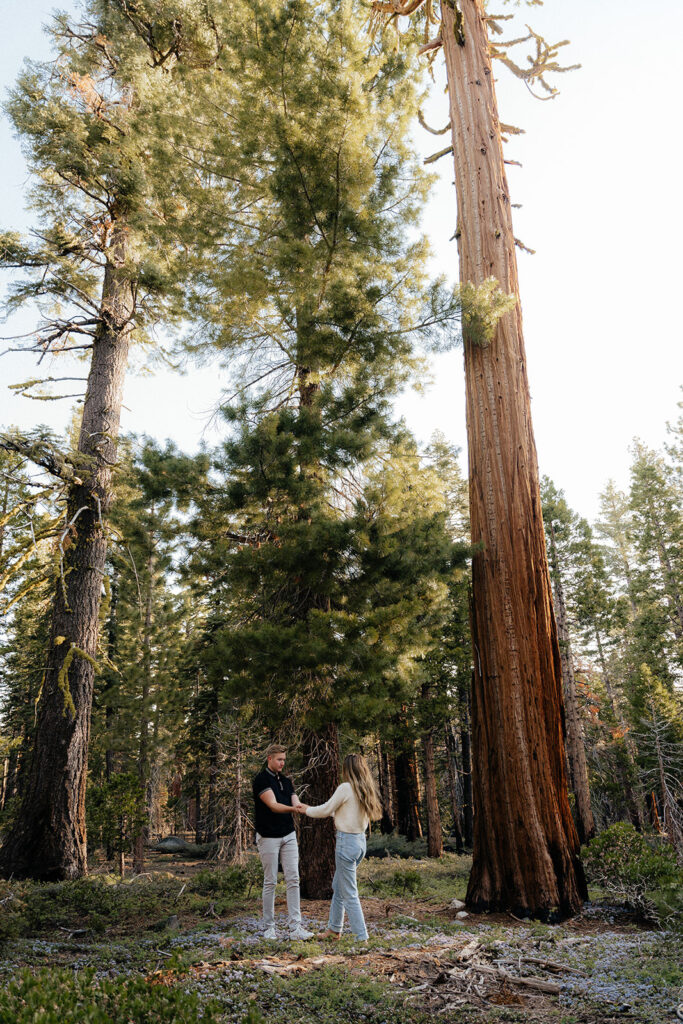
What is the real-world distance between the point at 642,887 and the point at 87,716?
24.0ft

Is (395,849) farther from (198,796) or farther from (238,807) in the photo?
(198,796)

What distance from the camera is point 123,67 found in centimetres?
966

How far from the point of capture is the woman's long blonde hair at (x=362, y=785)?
5023mm

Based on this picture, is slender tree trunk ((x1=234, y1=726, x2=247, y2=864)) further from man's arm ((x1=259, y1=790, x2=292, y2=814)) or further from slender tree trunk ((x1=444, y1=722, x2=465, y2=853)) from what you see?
slender tree trunk ((x1=444, y1=722, x2=465, y2=853))

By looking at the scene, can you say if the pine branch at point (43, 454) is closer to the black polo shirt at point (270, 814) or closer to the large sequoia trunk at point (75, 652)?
the large sequoia trunk at point (75, 652)

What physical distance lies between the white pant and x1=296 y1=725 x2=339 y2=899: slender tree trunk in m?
2.15

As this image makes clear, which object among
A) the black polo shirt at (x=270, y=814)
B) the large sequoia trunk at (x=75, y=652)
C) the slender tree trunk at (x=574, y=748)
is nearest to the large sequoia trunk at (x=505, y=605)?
the black polo shirt at (x=270, y=814)

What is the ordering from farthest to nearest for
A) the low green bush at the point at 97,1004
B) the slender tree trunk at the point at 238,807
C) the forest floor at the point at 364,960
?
the slender tree trunk at the point at 238,807
the forest floor at the point at 364,960
the low green bush at the point at 97,1004

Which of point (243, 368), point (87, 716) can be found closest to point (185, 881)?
point (87, 716)

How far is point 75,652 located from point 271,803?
4577mm

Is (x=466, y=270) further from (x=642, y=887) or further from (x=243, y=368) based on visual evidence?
(x=642, y=887)

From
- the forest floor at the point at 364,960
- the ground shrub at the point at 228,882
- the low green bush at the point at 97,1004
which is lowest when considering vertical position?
the ground shrub at the point at 228,882

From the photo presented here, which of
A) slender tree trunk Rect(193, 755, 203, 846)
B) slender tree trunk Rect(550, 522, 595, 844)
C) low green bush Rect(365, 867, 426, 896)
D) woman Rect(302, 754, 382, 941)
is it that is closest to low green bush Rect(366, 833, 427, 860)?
slender tree trunk Rect(550, 522, 595, 844)

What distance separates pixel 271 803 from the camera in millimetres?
5246
